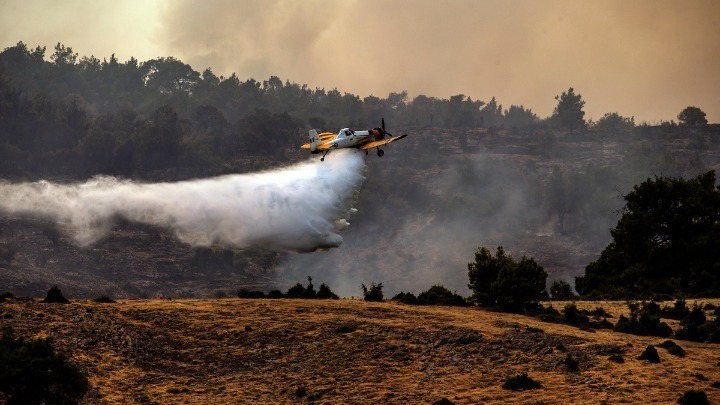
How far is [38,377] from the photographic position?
45312 millimetres

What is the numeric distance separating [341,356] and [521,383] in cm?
1064

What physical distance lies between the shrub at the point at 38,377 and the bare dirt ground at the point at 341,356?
281cm

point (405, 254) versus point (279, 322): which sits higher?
point (405, 254)

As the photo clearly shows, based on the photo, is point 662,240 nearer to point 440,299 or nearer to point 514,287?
point 514,287

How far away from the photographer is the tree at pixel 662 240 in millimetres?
88938

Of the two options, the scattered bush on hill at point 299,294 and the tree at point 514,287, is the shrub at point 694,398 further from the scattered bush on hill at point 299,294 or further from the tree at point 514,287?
the scattered bush on hill at point 299,294

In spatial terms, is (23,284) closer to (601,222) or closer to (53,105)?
(53,105)

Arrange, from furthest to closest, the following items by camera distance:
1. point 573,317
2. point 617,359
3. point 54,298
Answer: point 573,317 < point 54,298 < point 617,359

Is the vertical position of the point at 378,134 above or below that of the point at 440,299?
above

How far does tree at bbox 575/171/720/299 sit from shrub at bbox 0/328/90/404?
5377 cm

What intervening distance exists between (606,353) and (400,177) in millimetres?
147411

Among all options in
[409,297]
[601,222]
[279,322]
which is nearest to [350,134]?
[409,297]

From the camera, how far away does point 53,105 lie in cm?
18688

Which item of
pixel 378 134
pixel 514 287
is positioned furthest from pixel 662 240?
pixel 514 287
